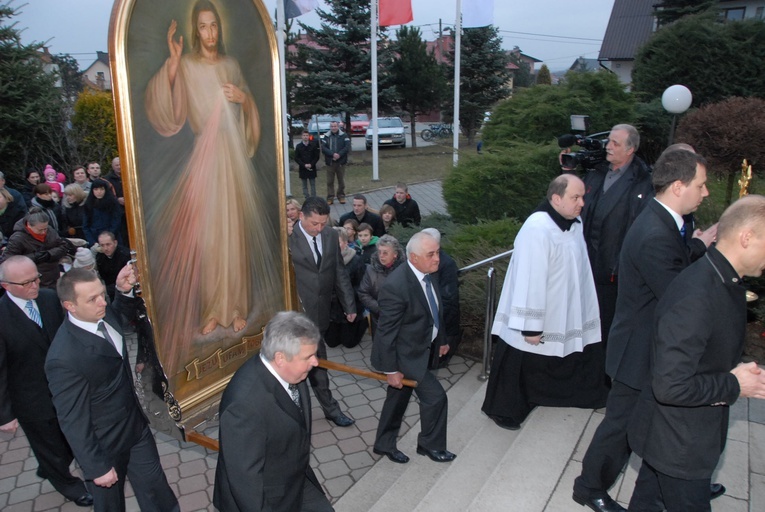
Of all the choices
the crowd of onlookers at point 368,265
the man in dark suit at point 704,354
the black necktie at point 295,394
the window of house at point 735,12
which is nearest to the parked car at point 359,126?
the window of house at point 735,12

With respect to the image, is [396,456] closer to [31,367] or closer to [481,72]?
[31,367]

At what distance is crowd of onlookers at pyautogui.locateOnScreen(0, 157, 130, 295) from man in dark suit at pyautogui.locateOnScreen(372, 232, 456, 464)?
147 inches

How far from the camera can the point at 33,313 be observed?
13.5 ft

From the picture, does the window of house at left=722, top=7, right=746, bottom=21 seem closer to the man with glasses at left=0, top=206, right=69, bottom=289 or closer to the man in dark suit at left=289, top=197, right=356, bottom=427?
the man in dark suit at left=289, top=197, right=356, bottom=427

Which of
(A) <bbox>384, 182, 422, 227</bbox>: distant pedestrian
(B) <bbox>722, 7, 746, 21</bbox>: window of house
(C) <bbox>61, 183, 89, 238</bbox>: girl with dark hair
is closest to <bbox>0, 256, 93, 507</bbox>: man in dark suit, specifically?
(C) <bbox>61, 183, 89, 238</bbox>: girl with dark hair

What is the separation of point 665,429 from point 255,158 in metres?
2.88

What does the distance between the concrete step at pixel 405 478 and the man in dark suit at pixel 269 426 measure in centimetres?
132

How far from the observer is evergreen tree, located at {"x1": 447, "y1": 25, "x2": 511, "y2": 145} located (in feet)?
91.3

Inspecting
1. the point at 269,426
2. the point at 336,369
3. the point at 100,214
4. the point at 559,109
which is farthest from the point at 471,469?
the point at 559,109

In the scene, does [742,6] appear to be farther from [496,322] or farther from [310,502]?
[310,502]

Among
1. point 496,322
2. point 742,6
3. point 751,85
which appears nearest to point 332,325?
point 496,322

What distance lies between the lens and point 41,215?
22.4 ft

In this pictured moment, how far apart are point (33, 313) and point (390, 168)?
1963 cm

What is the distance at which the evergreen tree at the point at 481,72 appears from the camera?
→ 27828 mm
